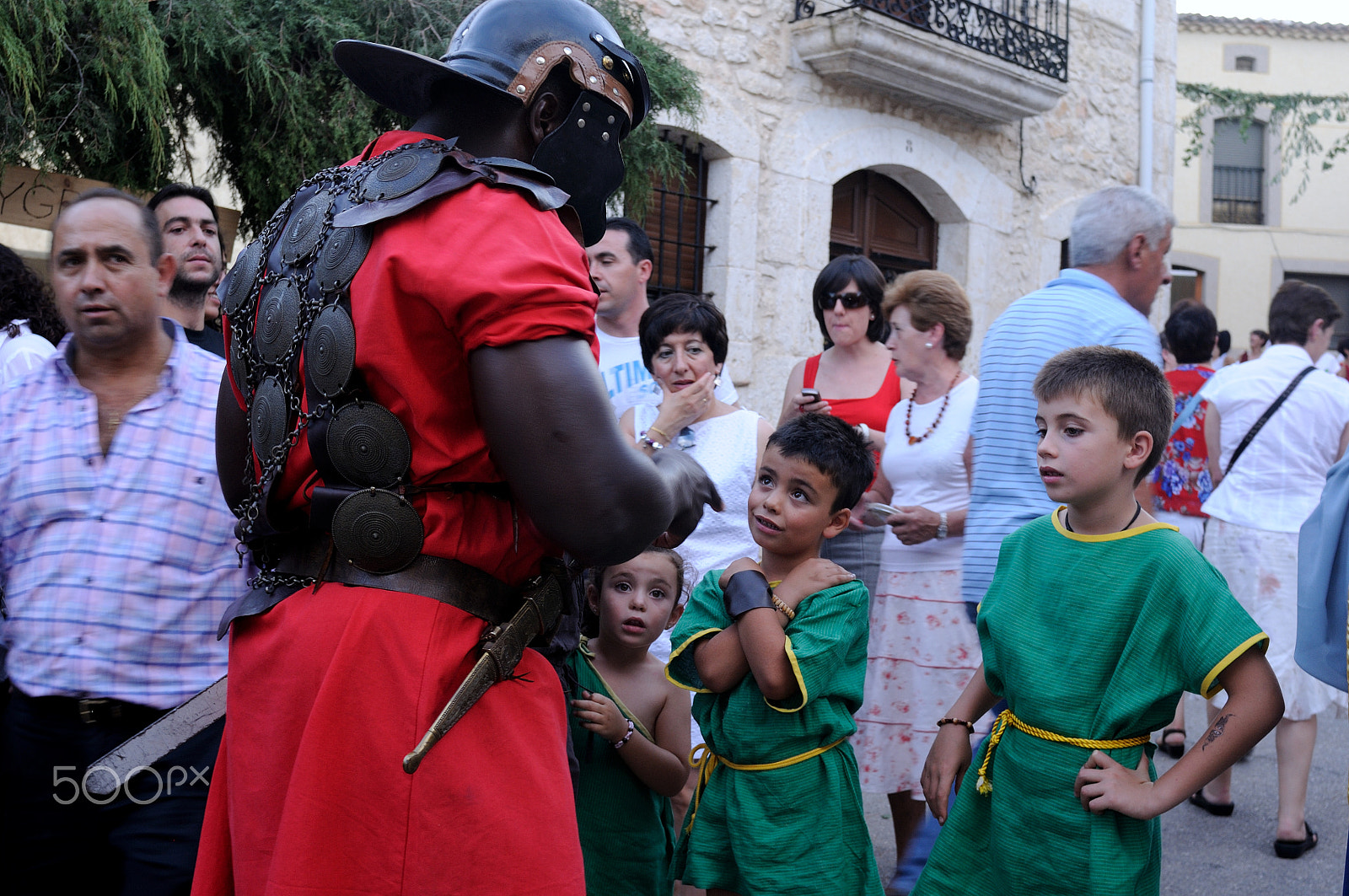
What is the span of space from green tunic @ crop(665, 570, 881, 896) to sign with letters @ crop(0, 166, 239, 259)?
3067mm

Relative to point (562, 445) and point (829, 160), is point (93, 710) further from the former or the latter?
point (829, 160)

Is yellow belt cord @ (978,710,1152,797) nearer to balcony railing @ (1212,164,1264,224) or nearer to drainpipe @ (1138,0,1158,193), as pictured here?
drainpipe @ (1138,0,1158,193)

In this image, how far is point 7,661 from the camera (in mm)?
2414

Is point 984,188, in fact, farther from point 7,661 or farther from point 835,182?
point 7,661

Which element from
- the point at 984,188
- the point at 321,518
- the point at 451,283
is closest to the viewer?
the point at 451,283

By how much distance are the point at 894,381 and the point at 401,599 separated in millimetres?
3025

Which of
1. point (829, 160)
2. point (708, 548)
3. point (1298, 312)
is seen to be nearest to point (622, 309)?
point (708, 548)

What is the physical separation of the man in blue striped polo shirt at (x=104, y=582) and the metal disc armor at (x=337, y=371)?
0.73m

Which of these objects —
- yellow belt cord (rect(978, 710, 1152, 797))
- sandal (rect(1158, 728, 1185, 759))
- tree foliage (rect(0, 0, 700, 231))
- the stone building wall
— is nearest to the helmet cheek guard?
yellow belt cord (rect(978, 710, 1152, 797))

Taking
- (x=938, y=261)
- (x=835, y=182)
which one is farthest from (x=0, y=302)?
(x=938, y=261)

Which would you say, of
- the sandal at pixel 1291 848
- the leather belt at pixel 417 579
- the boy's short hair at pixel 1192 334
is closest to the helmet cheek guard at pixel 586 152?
the leather belt at pixel 417 579

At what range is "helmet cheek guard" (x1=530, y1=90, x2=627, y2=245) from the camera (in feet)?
5.78

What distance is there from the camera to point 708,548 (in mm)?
3430

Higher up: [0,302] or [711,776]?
[0,302]
